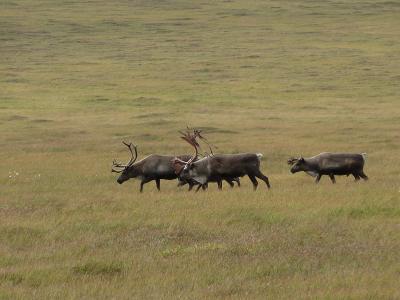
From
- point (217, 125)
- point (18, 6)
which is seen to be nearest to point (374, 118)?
point (217, 125)

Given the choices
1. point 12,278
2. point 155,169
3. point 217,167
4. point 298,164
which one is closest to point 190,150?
point 298,164

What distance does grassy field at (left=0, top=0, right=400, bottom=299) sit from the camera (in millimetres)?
11031

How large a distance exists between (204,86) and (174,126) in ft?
64.8

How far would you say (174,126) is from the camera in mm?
37531

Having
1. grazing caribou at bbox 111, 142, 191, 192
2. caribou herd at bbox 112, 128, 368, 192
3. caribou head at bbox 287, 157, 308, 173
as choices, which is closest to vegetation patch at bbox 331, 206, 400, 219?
caribou herd at bbox 112, 128, 368, 192

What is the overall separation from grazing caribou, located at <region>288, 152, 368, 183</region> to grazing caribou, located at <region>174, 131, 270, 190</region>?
1944mm

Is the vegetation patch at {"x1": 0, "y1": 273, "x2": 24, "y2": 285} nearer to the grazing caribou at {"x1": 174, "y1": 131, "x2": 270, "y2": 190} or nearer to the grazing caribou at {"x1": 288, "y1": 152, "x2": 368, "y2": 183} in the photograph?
the grazing caribou at {"x1": 174, "y1": 131, "x2": 270, "y2": 190}

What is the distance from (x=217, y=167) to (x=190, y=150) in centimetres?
863

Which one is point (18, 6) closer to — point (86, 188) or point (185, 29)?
point (185, 29)

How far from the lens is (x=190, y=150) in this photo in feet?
93.9

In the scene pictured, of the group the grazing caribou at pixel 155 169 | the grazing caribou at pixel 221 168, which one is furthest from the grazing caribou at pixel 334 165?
the grazing caribou at pixel 155 169

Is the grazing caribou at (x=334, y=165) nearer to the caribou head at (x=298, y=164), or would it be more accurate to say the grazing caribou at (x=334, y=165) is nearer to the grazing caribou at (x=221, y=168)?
the caribou head at (x=298, y=164)

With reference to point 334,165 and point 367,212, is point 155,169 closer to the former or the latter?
point 334,165

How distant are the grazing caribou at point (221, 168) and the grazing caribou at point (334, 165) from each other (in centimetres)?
194
